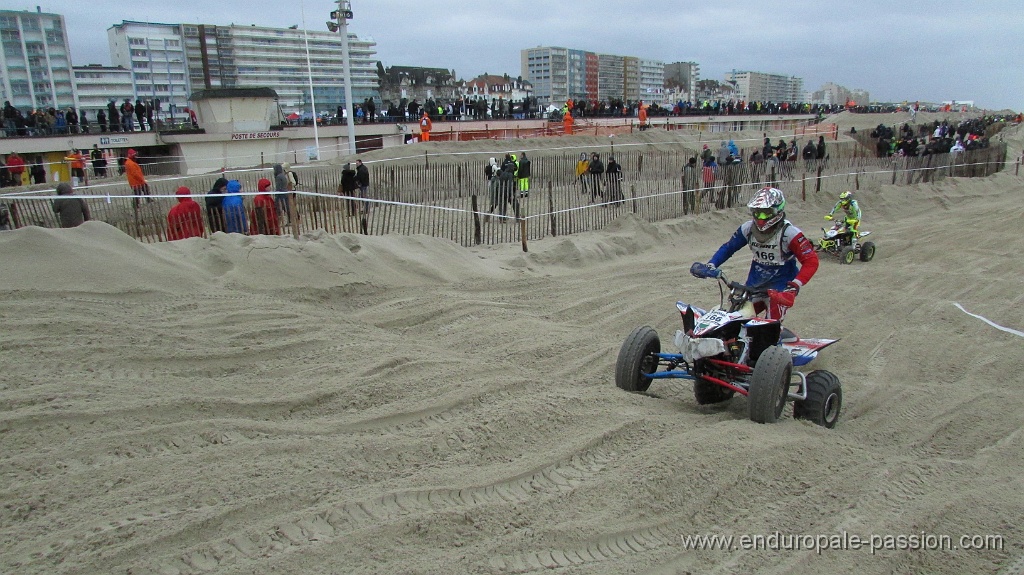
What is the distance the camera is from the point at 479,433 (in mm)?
4586

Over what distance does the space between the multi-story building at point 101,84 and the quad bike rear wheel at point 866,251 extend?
54353 millimetres

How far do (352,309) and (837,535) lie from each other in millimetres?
5754

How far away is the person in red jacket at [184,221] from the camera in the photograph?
9.49 meters

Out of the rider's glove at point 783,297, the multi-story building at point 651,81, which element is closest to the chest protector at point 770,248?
the rider's glove at point 783,297

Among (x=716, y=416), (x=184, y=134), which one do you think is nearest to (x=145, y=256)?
(x=716, y=416)

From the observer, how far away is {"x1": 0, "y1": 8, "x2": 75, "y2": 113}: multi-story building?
4294 centimetres

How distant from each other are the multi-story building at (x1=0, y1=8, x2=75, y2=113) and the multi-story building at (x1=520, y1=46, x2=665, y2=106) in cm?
5661

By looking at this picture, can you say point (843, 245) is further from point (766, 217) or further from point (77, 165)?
point (77, 165)

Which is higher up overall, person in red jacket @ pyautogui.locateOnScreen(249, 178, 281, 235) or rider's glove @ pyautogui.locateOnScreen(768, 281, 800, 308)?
person in red jacket @ pyautogui.locateOnScreen(249, 178, 281, 235)

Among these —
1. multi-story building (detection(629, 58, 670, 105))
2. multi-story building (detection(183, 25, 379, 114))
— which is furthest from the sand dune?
multi-story building (detection(629, 58, 670, 105))

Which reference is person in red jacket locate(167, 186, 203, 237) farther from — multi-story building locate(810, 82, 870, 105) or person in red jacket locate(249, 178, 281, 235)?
multi-story building locate(810, 82, 870, 105)

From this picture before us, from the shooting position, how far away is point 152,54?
55438 mm

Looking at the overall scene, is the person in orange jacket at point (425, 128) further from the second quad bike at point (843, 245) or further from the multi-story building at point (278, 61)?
the multi-story building at point (278, 61)

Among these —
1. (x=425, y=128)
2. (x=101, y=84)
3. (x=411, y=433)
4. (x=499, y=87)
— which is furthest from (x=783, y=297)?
(x=499, y=87)
